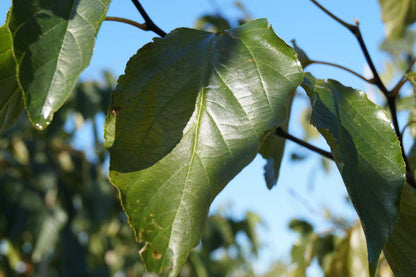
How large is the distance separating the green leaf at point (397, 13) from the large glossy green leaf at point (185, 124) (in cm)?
59

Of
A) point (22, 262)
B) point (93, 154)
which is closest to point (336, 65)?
point (93, 154)

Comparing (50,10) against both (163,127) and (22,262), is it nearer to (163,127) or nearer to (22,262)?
(163,127)

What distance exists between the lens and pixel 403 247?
0.48 m

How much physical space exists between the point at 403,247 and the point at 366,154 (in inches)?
4.8

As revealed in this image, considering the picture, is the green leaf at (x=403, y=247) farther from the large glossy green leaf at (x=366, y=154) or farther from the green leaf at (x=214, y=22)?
the green leaf at (x=214, y=22)

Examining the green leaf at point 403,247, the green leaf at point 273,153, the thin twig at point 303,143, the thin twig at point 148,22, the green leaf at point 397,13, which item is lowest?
the green leaf at point 403,247

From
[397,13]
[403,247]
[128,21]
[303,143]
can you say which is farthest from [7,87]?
[397,13]

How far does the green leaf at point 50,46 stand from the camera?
12.4 inches

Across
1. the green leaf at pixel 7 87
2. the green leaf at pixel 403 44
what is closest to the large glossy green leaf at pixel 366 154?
the green leaf at pixel 7 87

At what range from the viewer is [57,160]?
3.36m

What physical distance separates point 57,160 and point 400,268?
10.3 ft

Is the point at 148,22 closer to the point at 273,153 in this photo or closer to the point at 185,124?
the point at 185,124

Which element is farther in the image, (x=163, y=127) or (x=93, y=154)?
(x=93, y=154)

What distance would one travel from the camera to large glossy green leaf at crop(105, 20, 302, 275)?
1.19 feet
